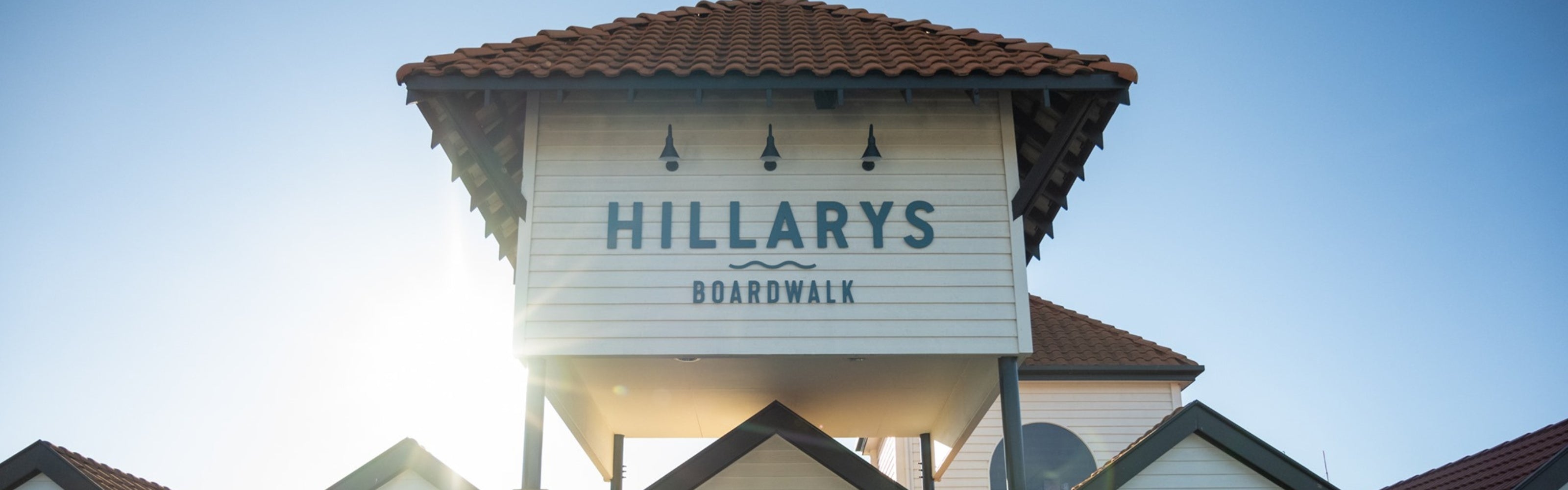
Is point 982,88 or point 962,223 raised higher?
point 982,88

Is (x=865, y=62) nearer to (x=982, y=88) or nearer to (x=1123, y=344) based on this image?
(x=982, y=88)

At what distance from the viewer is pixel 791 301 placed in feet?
39.6

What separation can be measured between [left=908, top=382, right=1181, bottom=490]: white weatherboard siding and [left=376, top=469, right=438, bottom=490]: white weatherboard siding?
10.1 meters

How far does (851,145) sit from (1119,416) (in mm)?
9828

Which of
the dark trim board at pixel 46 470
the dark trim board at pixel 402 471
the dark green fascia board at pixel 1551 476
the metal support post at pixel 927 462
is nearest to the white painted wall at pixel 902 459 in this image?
the metal support post at pixel 927 462

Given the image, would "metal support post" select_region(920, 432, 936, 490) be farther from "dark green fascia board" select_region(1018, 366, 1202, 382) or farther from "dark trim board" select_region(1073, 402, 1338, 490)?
"dark trim board" select_region(1073, 402, 1338, 490)

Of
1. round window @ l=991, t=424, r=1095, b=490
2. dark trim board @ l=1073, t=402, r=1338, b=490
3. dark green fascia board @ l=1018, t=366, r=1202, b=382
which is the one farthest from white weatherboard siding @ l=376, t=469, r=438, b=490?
dark green fascia board @ l=1018, t=366, r=1202, b=382

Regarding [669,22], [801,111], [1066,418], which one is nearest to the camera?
[801,111]

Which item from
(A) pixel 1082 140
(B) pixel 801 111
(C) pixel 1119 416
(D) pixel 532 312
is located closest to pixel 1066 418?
(C) pixel 1119 416

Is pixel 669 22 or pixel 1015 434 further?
pixel 669 22

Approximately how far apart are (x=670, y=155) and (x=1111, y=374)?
34.5 ft

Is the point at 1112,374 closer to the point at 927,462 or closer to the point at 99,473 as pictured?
the point at 927,462

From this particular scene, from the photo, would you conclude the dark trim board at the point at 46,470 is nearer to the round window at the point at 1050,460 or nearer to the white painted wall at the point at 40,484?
the white painted wall at the point at 40,484

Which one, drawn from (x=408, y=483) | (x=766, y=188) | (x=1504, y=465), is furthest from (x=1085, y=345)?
(x=408, y=483)
